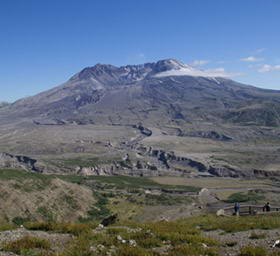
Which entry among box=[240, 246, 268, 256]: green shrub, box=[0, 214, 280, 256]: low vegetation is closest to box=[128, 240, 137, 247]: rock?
box=[0, 214, 280, 256]: low vegetation

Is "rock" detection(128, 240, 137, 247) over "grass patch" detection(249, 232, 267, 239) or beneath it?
over

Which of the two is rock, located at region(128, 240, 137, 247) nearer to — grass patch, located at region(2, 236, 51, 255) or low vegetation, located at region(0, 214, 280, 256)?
low vegetation, located at region(0, 214, 280, 256)

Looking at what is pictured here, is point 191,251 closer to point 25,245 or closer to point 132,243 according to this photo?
point 132,243

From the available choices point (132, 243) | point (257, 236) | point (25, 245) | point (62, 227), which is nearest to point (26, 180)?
point (62, 227)

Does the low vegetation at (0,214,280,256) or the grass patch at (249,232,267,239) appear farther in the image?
the grass patch at (249,232,267,239)

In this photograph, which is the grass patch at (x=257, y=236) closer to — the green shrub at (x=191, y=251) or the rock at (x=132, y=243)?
the green shrub at (x=191, y=251)

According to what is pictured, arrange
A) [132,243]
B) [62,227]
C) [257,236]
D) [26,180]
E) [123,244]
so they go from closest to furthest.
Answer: [123,244] → [132,243] → [257,236] → [62,227] → [26,180]

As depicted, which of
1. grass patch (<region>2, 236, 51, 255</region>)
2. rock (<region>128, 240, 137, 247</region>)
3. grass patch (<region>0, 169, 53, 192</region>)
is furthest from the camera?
grass patch (<region>0, 169, 53, 192</region>)

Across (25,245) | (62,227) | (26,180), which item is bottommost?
(26,180)

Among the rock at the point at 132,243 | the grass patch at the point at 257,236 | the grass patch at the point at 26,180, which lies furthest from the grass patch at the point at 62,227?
the grass patch at the point at 26,180

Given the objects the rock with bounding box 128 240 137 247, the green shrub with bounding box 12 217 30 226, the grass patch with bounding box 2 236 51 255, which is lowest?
the green shrub with bounding box 12 217 30 226

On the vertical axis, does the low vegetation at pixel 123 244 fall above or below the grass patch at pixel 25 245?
below

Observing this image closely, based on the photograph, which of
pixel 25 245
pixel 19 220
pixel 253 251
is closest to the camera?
pixel 253 251

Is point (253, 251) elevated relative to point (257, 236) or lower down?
elevated
